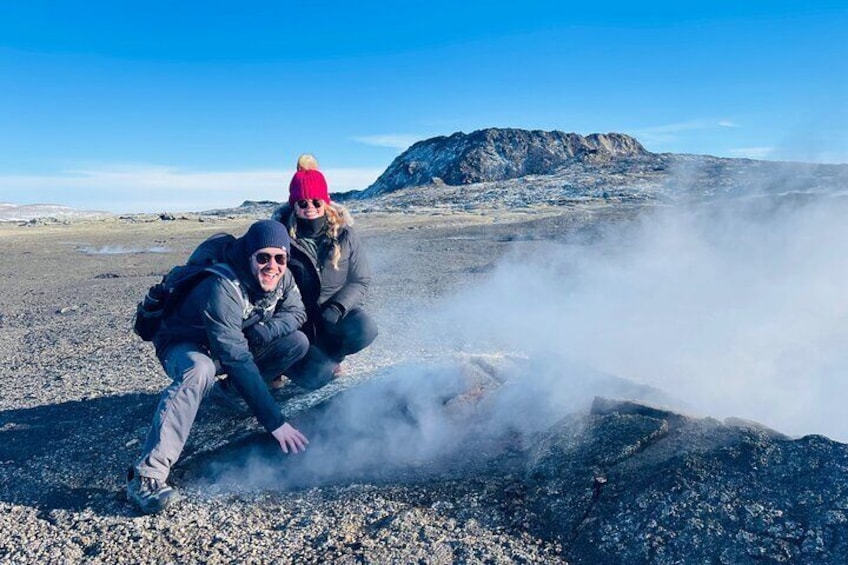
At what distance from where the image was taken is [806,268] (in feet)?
20.3

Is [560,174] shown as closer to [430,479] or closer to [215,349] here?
[430,479]

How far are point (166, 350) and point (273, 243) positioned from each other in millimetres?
761

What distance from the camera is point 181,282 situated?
298 centimetres

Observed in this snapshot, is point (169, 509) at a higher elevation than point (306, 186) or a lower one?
lower

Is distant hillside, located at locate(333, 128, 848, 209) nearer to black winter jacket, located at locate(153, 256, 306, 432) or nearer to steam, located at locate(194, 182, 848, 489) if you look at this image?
steam, located at locate(194, 182, 848, 489)

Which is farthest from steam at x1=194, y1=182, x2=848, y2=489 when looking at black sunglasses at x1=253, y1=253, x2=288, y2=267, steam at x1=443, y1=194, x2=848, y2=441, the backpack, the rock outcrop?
the rock outcrop

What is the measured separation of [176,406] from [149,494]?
37 centimetres

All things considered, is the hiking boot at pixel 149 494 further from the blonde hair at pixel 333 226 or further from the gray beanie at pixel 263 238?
the blonde hair at pixel 333 226

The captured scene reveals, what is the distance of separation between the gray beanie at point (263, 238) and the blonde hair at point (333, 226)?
26.2 inches

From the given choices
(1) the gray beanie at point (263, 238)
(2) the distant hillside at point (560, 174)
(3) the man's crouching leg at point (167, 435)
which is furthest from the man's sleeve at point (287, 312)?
(2) the distant hillside at point (560, 174)

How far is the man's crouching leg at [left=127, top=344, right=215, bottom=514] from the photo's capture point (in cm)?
272

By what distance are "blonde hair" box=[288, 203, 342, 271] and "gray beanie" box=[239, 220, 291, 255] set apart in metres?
0.67

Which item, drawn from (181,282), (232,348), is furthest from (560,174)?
(232,348)

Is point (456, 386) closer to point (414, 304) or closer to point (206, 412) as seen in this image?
point (206, 412)
